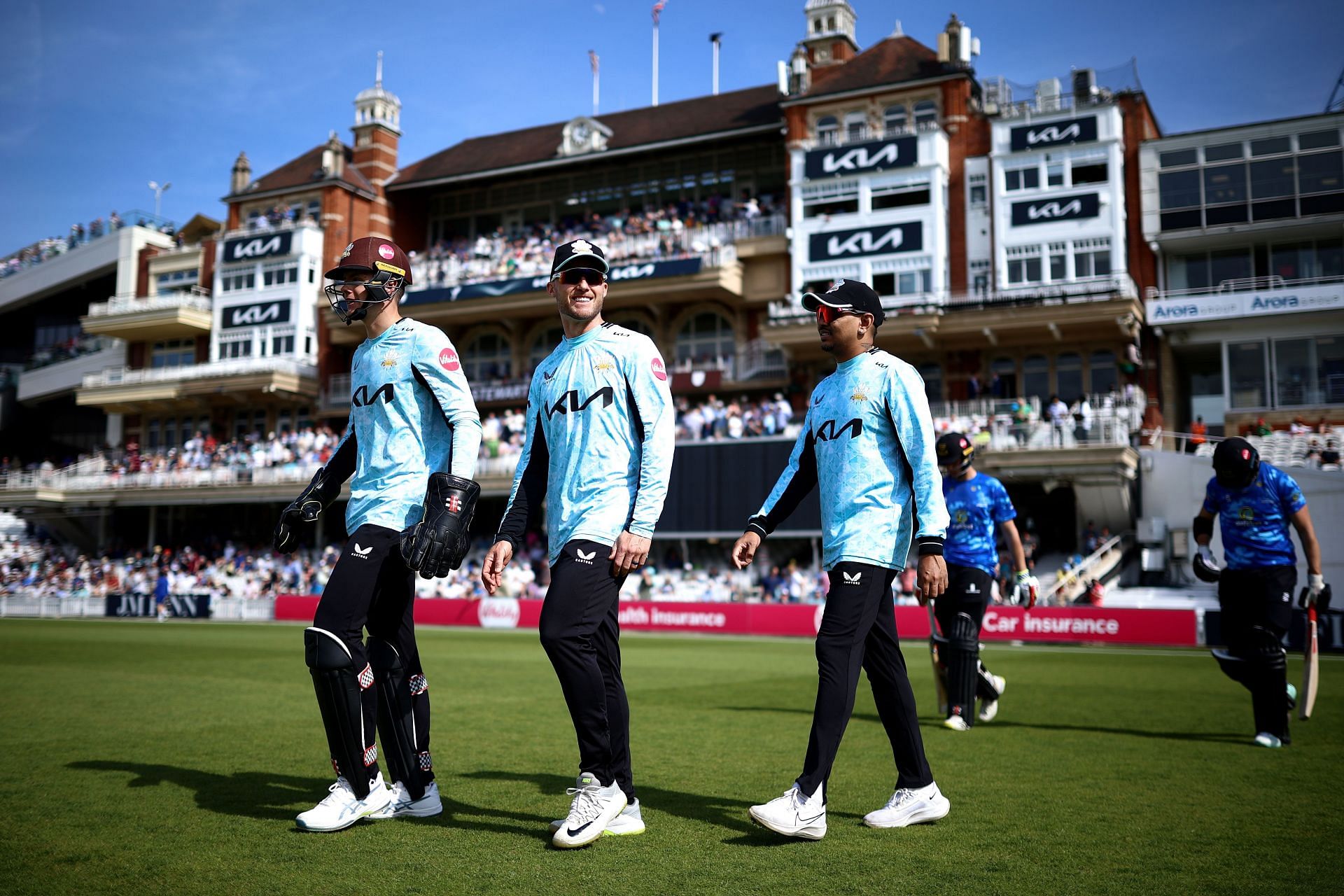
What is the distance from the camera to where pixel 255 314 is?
5094 cm

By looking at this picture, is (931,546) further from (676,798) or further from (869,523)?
(676,798)

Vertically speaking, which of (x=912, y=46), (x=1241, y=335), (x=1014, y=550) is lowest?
(x=1014, y=550)

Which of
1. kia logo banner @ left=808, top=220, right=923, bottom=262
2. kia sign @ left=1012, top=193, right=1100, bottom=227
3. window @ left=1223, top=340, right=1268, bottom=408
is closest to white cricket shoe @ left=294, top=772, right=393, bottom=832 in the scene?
kia logo banner @ left=808, top=220, right=923, bottom=262

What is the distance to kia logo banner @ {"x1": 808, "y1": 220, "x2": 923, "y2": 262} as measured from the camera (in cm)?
3853

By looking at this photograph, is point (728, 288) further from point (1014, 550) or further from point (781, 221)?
point (1014, 550)

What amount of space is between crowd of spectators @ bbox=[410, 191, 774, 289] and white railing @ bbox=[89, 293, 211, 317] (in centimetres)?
1126

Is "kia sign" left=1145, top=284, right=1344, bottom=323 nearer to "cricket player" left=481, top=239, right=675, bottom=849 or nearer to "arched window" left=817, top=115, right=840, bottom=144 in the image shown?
"arched window" left=817, top=115, right=840, bottom=144

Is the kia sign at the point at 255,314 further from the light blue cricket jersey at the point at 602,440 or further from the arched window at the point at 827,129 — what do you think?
the light blue cricket jersey at the point at 602,440

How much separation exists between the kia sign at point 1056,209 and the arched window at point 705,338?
11655 mm

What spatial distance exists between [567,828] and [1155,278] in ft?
123

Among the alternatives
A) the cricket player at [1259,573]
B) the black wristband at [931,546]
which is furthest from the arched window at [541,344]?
the black wristband at [931,546]

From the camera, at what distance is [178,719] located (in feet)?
27.7

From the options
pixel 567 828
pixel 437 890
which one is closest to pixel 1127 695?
pixel 567 828

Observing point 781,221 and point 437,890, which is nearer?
point 437,890
